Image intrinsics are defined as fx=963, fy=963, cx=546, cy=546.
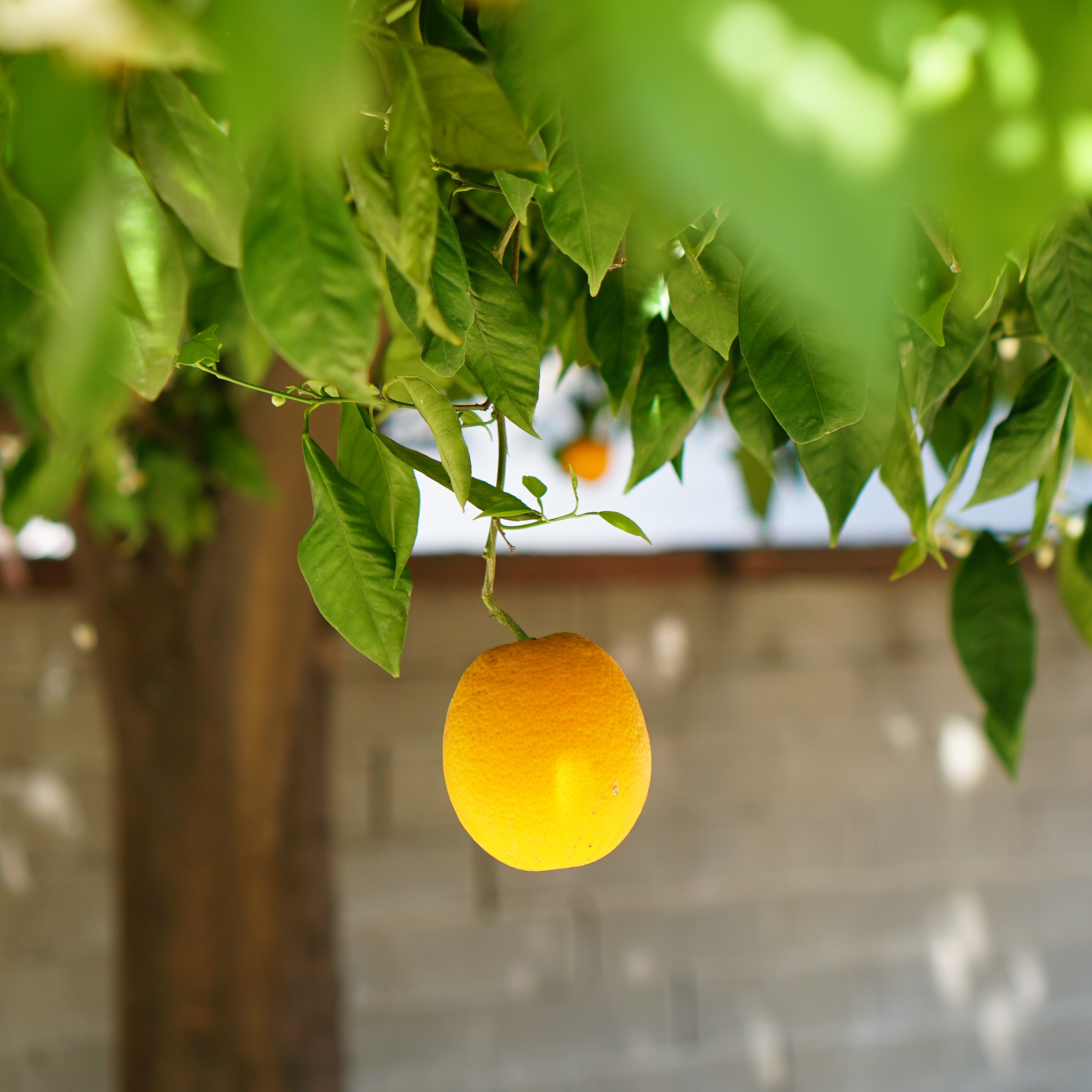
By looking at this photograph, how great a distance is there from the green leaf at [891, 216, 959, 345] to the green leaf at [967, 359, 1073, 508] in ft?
0.47

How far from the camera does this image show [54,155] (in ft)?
0.67


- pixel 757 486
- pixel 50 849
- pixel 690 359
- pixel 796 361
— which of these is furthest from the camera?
pixel 50 849

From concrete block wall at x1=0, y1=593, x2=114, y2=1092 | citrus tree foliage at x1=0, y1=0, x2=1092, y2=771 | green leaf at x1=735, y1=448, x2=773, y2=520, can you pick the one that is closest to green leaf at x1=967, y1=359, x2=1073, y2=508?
citrus tree foliage at x1=0, y1=0, x2=1092, y2=771

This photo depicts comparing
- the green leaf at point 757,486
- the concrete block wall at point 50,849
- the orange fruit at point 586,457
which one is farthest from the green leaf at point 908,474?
the concrete block wall at point 50,849

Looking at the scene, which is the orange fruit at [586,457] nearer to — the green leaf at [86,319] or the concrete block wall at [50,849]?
the concrete block wall at [50,849]

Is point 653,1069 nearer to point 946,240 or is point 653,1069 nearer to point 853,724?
point 853,724

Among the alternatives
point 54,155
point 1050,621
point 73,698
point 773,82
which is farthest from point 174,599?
point 1050,621

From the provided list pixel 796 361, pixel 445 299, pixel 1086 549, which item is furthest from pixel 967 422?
pixel 445 299

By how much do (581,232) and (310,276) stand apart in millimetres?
155

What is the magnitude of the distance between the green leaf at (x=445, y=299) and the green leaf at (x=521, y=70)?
44mm

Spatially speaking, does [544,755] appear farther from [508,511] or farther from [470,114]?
[470,114]

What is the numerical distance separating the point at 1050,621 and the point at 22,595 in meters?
1.86

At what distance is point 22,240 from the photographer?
261mm

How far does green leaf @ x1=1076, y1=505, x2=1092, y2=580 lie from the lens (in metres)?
0.59
